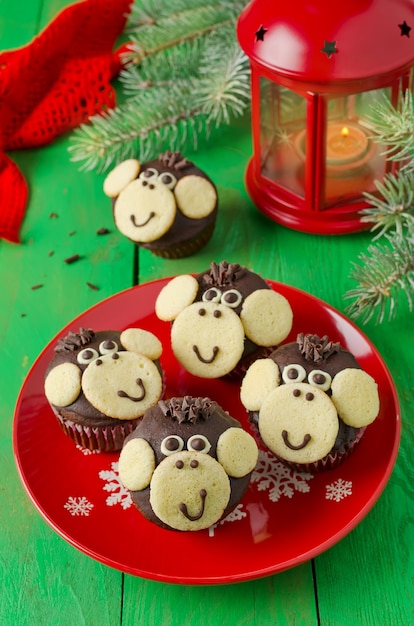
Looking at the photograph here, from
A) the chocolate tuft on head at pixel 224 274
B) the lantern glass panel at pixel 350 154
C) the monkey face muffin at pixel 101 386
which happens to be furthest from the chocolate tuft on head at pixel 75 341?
the lantern glass panel at pixel 350 154

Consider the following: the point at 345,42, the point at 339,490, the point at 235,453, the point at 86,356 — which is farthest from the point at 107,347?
the point at 345,42

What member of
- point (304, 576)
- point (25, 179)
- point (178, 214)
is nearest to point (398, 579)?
point (304, 576)

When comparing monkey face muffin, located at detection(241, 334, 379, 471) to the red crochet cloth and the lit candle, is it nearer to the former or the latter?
the lit candle

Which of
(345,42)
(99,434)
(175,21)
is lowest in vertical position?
(99,434)

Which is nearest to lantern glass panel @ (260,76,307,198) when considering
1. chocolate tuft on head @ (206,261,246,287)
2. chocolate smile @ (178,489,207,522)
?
chocolate tuft on head @ (206,261,246,287)

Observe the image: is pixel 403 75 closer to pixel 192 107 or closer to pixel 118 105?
pixel 192 107

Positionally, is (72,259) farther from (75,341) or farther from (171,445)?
(171,445)
